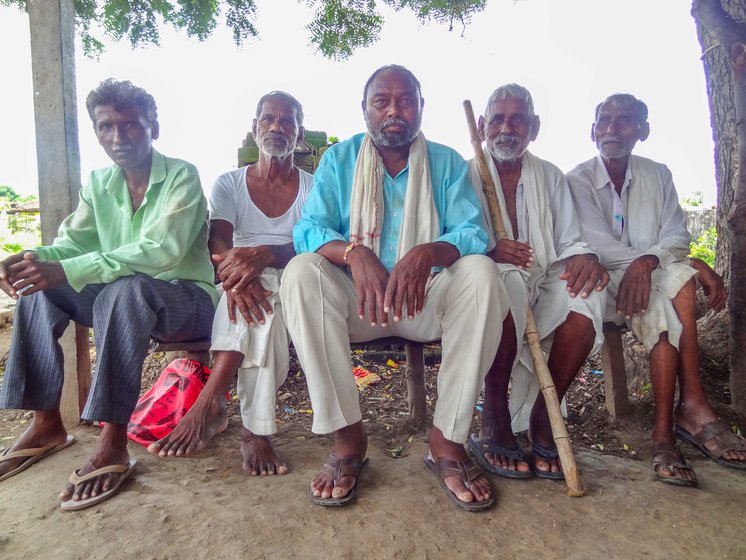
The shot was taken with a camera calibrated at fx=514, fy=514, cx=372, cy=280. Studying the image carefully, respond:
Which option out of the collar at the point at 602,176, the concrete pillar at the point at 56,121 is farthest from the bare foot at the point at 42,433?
the collar at the point at 602,176

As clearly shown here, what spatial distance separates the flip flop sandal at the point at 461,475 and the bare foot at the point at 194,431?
1.19m

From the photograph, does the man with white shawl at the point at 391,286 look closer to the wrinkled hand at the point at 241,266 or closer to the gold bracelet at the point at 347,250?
the gold bracelet at the point at 347,250

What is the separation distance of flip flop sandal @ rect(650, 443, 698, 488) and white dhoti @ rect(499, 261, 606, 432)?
0.52 m

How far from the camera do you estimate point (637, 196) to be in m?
3.02

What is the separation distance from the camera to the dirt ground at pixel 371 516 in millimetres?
1761

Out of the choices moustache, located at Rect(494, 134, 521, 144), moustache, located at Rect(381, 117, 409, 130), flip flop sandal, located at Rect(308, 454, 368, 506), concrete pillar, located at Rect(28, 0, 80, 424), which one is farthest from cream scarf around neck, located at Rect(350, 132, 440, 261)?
concrete pillar, located at Rect(28, 0, 80, 424)

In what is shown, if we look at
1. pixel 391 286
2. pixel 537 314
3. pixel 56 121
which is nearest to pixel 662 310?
pixel 537 314

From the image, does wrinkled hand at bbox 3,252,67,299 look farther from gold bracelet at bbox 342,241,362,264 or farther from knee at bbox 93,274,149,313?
gold bracelet at bbox 342,241,362,264

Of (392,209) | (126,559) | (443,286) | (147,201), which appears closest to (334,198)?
(392,209)

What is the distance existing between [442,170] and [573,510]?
1.67 m

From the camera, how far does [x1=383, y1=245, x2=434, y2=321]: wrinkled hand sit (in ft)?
7.02

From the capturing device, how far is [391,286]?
7.02 ft

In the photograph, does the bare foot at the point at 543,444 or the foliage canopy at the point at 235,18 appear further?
the foliage canopy at the point at 235,18

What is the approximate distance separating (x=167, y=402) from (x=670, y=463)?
8.20 ft
